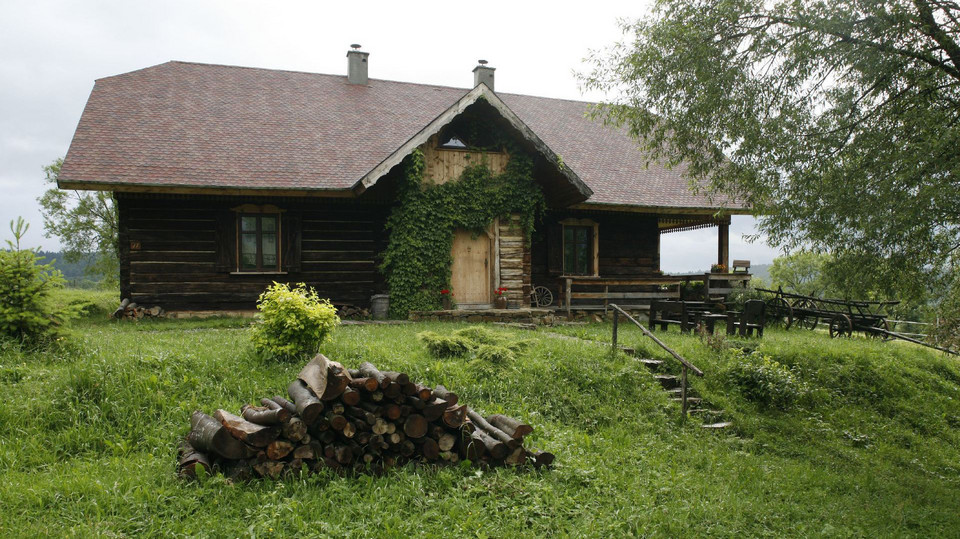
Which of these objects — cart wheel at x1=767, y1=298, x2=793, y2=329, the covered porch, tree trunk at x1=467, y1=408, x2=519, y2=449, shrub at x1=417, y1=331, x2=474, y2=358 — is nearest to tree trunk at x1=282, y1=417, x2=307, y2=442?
tree trunk at x1=467, y1=408, x2=519, y2=449

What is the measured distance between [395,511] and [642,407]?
15.5ft

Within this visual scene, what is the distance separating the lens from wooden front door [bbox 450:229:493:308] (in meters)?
15.4

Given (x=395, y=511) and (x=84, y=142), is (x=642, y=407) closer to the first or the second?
(x=395, y=511)

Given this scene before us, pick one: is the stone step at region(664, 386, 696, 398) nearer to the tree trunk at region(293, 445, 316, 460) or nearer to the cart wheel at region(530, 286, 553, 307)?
the tree trunk at region(293, 445, 316, 460)

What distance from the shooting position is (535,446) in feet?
21.3

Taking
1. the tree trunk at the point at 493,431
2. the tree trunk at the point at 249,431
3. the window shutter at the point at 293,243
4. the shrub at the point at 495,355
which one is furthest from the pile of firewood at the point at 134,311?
the tree trunk at the point at 493,431

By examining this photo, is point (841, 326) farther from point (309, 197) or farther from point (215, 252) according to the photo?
point (215, 252)

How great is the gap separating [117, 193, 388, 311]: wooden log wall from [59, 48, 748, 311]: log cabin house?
3 centimetres

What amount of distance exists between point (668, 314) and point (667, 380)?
4606 millimetres

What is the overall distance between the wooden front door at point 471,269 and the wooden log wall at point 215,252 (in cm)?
201

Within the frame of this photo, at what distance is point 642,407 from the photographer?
28.2ft

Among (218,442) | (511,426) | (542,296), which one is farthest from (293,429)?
(542,296)

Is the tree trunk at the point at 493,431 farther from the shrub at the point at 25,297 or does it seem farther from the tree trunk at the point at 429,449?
the shrub at the point at 25,297

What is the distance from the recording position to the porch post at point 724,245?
19250 mm
